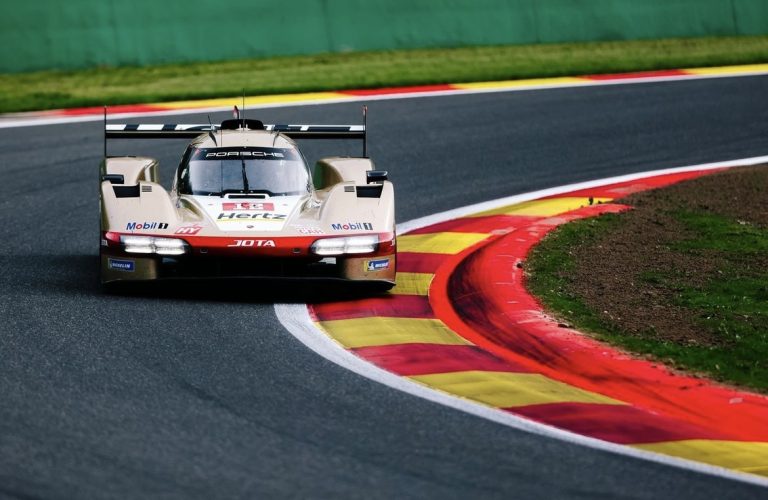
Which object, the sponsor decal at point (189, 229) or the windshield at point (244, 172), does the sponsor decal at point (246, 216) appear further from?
the windshield at point (244, 172)

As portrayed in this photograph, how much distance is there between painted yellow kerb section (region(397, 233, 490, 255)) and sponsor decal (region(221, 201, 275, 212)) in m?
1.77

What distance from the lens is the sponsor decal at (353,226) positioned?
Result: 10.1 m

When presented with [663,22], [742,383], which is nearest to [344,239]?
[742,383]

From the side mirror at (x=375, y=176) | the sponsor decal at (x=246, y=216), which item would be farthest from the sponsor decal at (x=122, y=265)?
the side mirror at (x=375, y=176)

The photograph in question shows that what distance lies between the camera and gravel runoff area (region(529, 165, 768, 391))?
8766 mm

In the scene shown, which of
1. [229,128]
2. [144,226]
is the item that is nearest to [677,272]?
[229,128]

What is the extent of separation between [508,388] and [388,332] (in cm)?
153

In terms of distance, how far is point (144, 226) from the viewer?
10.0 meters

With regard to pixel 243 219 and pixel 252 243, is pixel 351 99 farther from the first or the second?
pixel 252 243

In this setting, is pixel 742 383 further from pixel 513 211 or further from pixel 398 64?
pixel 398 64

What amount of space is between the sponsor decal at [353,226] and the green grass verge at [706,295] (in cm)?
127

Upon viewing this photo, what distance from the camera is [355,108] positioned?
734 inches

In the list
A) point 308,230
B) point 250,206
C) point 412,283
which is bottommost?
point 412,283

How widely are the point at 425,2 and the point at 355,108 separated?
12.6 ft
